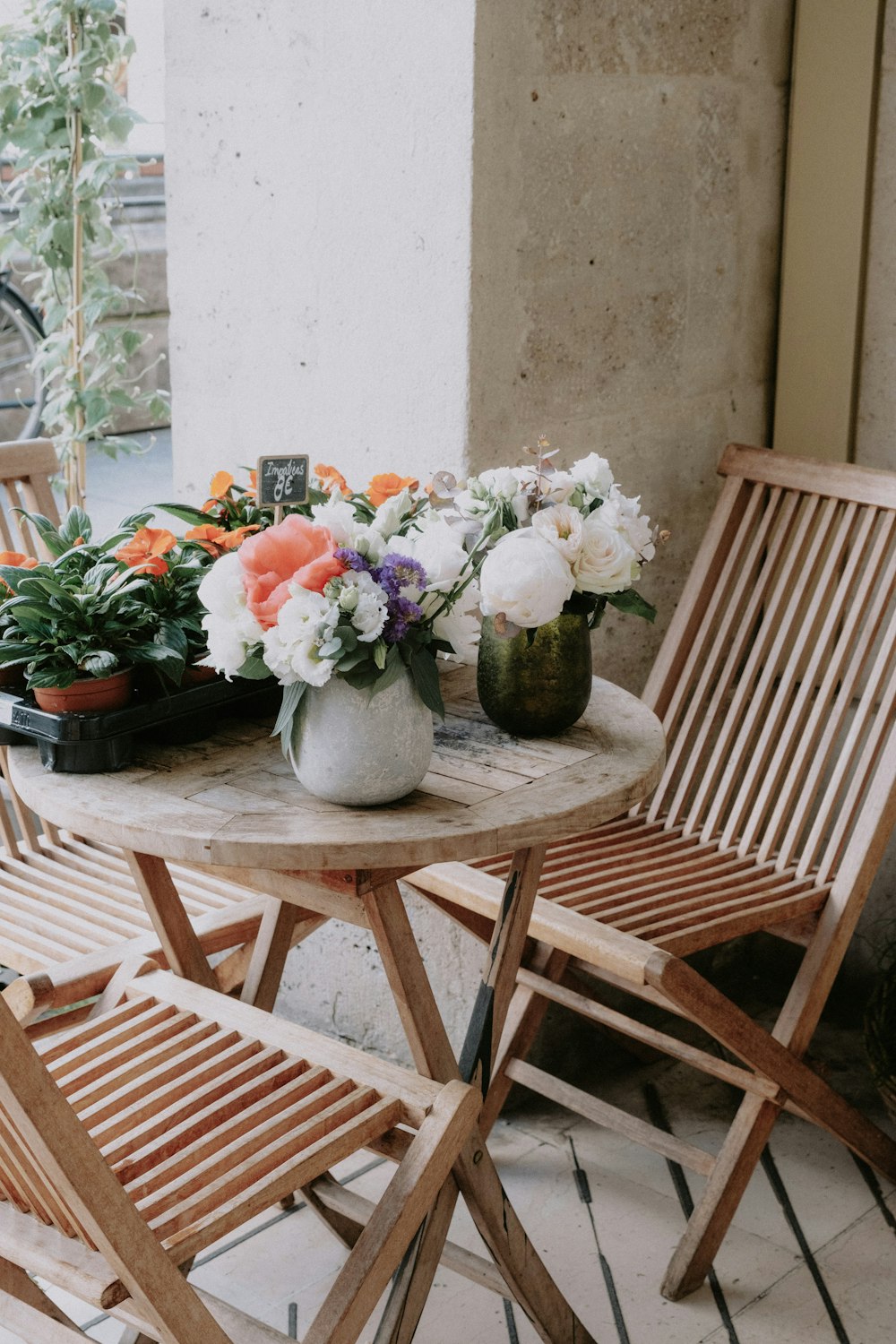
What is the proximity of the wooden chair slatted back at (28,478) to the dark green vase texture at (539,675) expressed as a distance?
0.99 metres

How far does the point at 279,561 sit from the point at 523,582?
11.9 inches

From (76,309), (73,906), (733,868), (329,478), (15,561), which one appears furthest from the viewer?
(76,309)

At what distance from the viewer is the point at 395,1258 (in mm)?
1736

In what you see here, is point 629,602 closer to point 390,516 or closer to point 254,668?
point 390,516

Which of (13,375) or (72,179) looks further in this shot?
(13,375)

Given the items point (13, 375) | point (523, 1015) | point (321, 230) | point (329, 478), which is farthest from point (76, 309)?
point (13, 375)

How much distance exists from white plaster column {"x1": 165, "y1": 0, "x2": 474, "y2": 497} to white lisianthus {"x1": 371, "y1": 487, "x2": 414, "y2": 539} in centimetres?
78

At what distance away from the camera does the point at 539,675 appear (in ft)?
6.30

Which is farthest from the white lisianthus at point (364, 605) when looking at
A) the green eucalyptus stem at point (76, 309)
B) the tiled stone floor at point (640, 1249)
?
the green eucalyptus stem at point (76, 309)

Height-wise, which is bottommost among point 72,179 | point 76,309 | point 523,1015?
point 523,1015

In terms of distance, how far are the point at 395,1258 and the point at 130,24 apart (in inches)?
150

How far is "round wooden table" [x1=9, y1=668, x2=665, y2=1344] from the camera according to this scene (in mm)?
1645

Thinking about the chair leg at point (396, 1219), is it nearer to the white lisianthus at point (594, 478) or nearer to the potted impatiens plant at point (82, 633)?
the potted impatiens plant at point (82, 633)

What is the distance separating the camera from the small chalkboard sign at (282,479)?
77.0 inches
